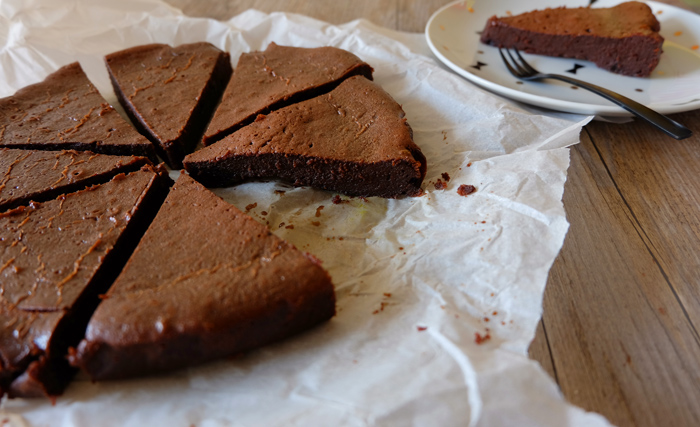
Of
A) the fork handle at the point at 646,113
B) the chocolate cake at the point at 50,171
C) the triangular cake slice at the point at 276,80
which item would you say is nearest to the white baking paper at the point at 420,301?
the fork handle at the point at 646,113

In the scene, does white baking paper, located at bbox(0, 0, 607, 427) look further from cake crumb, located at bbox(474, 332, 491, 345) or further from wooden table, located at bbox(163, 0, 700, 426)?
wooden table, located at bbox(163, 0, 700, 426)

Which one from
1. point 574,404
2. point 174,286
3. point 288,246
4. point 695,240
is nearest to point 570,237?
point 695,240

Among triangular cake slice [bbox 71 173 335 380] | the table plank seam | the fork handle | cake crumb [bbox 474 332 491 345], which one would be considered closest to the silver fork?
the fork handle

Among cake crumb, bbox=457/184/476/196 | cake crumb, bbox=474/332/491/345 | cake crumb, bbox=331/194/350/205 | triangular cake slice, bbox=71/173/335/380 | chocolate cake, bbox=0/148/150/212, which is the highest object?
chocolate cake, bbox=0/148/150/212

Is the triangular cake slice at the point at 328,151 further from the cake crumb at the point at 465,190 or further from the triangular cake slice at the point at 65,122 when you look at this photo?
the triangular cake slice at the point at 65,122

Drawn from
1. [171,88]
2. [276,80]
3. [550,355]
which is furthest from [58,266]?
[550,355]
